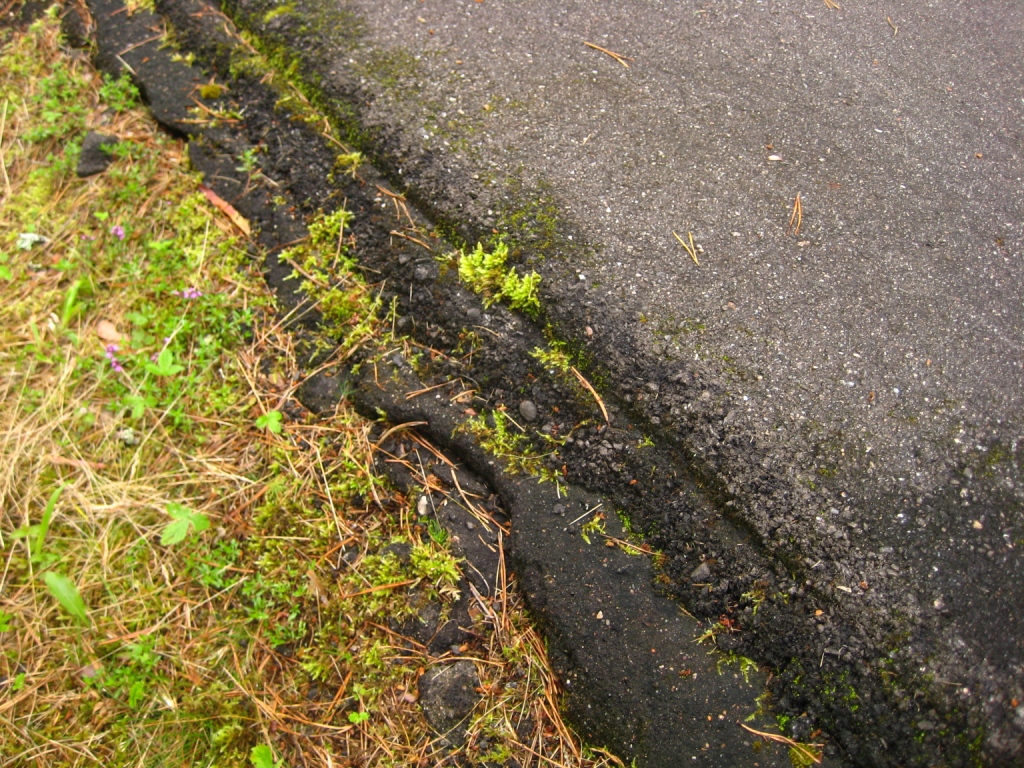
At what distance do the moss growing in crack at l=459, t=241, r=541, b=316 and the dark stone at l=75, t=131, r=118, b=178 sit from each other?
1642 millimetres

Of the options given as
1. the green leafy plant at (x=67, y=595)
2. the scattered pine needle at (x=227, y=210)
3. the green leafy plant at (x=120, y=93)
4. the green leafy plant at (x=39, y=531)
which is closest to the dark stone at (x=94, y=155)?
the green leafy plant at (x=120, y=93)

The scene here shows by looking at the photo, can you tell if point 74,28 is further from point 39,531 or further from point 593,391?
point 593,391

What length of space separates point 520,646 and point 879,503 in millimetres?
1065

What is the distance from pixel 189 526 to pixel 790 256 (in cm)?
214

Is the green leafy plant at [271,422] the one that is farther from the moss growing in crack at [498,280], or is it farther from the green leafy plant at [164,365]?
the moss growing in crack at [498,280]

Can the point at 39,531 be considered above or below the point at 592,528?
below

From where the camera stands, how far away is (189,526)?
2154 mm

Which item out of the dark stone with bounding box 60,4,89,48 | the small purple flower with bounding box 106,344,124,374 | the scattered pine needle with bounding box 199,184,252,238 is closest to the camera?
the small purple flower with bounding box 106,344,124,374

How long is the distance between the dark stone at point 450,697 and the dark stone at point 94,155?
2.38 metres

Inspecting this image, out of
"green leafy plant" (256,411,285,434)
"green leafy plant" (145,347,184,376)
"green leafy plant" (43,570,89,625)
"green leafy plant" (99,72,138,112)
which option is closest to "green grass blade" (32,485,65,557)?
"green leafy plant" (43,570,89,625)

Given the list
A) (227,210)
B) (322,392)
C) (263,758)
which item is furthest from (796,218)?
(263,758)

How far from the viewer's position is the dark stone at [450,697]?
1.84 m

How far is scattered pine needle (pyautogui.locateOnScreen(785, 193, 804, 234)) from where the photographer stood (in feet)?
7.43

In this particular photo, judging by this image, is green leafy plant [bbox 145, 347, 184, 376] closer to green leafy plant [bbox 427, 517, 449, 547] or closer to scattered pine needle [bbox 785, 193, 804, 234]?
green leafy plant [bbox 427, 517, 449, 547]
